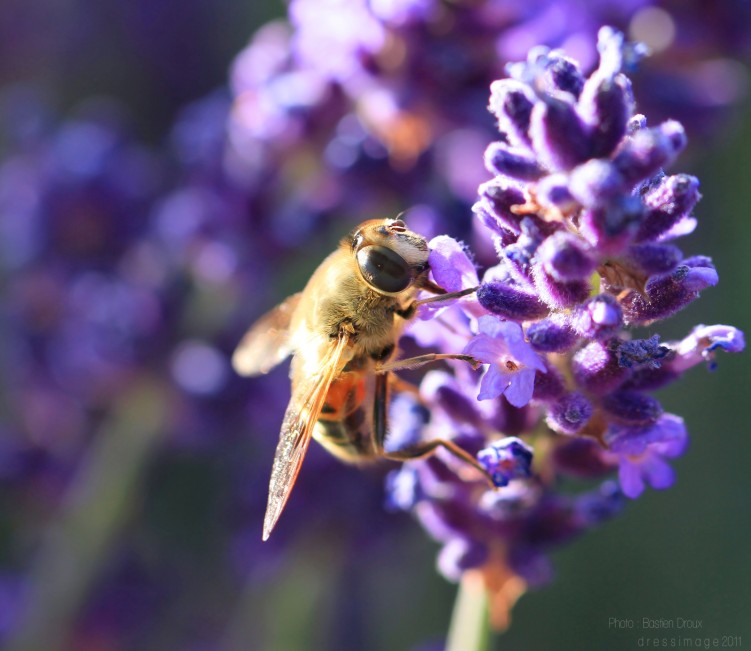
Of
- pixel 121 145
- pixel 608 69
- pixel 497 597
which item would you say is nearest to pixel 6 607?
pixel 121 145

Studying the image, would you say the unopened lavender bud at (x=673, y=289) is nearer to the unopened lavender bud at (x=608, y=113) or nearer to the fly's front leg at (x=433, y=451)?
the unopened lavender bud at (x=608, y=113)

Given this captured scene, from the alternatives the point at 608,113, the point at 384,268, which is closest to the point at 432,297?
the point at 384,268

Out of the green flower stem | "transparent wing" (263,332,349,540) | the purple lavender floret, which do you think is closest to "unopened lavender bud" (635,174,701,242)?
the purple lavender floret

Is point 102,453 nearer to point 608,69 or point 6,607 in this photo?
point 6,607

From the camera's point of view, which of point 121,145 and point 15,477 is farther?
point 121,145

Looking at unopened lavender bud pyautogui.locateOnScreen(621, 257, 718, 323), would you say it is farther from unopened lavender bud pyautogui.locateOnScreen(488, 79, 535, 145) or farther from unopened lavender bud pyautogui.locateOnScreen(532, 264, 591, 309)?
unopened lavender bud pyautogui.locateOnScreen(488, 79, 535, 145)

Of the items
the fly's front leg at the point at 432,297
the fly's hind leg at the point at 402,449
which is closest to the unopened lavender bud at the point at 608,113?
the fly's front leg at the point at 432,297
